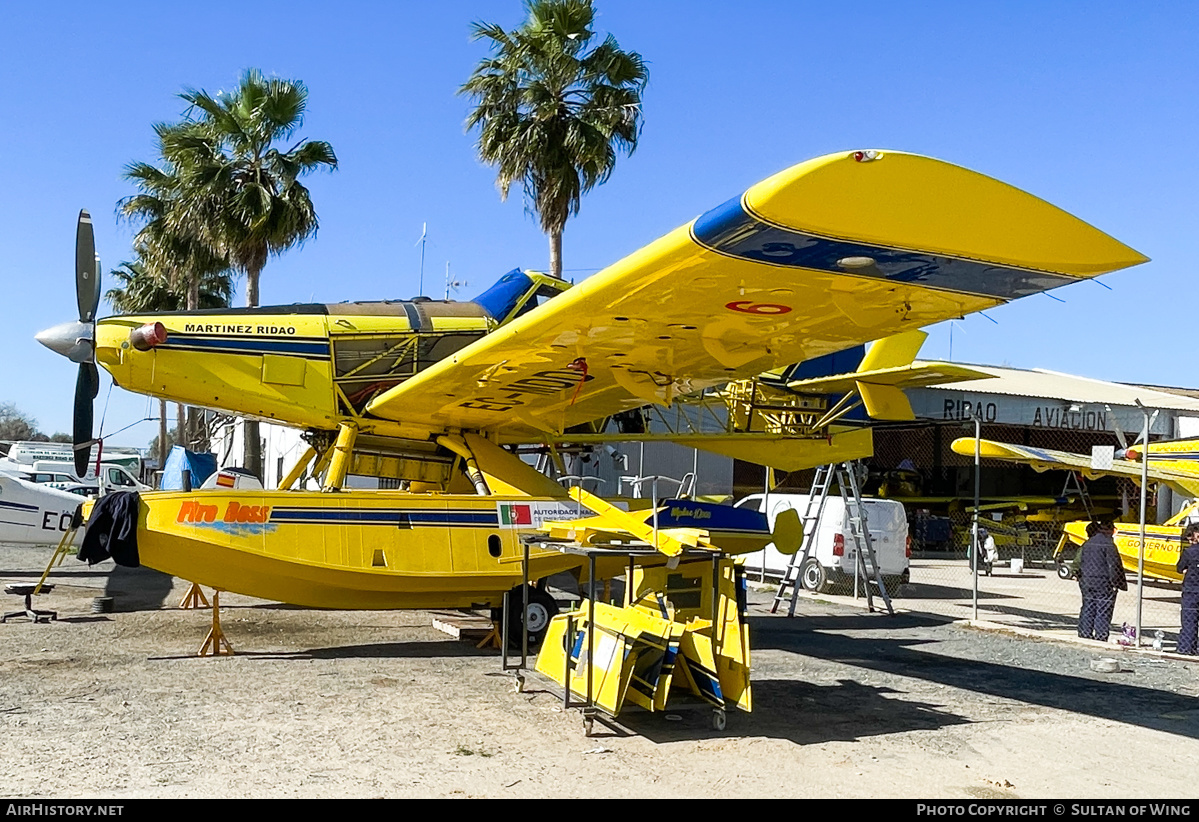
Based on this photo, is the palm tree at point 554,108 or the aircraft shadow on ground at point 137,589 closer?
the aircraft shadow on ground at point 137,589

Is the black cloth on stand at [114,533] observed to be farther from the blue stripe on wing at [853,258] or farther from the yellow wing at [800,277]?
the blue stripe on wing at [853,258]

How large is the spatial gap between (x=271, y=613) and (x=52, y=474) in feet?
104

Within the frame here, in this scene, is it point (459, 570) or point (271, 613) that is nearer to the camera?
point (459, 570)

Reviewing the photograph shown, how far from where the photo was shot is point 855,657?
10.6 metres

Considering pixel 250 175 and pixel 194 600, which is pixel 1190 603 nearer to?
pixel 194 600

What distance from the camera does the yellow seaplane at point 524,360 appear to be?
533cm

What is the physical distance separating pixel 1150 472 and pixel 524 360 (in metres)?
13.2

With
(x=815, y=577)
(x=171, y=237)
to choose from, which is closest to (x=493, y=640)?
(x=815, y=577)

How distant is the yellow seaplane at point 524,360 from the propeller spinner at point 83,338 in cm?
2

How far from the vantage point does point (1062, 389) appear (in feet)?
110

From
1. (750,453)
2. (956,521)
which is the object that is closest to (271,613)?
(750,453)

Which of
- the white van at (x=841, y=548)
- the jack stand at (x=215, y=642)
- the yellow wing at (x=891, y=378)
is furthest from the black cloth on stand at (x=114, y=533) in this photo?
Answer: the white van at (x=841, y=548)

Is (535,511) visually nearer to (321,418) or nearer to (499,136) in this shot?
(321,418)

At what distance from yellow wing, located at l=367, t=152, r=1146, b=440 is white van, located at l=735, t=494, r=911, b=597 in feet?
28.2
